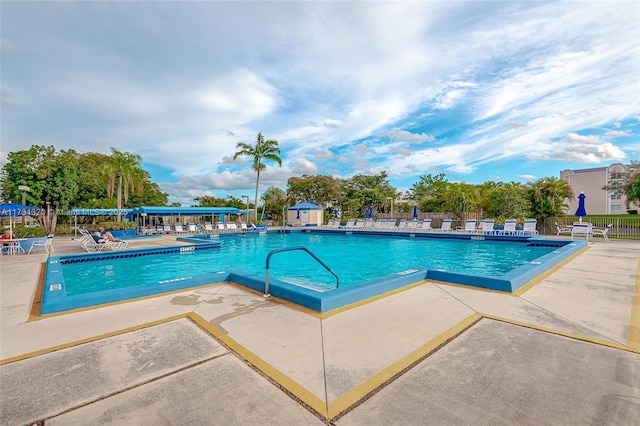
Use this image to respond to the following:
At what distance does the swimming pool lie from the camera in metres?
4.55

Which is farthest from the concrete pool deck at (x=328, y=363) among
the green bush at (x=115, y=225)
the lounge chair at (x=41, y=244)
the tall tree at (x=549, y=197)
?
the tall tree at (x=549, y=197)

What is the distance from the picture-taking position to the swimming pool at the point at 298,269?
14.9ft

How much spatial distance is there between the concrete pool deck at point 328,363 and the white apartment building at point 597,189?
163 feet

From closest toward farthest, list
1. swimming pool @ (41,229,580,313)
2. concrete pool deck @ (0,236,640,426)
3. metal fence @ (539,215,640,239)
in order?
concrete pool deck @ (0,236,640,426)
swimming pool @ (41,229,580,313)
metal fence @ (539,215,640,239)

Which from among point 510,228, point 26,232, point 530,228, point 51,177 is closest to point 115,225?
point 26,232

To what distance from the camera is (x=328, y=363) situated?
98.7 inches

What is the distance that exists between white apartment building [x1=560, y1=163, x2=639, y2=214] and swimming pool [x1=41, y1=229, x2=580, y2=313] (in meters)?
41.7

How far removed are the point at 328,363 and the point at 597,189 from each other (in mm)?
59575

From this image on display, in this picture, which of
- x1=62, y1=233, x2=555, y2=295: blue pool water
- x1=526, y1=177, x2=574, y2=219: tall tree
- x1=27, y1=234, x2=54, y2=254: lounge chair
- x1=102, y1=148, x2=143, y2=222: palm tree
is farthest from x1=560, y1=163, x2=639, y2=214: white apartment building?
x1=27, y1=234, x2=54, y2=254: lounge chair

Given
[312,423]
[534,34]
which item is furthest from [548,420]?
[534,34]

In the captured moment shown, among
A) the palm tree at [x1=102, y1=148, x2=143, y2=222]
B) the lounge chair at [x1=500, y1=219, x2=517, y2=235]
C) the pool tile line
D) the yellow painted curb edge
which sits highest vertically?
the palm tree at [x1=102, y1=148, x2=143, y2=222]

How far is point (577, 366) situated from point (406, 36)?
1113cm

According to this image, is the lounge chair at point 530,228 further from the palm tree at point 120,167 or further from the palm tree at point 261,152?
the palm tree at point 120,167

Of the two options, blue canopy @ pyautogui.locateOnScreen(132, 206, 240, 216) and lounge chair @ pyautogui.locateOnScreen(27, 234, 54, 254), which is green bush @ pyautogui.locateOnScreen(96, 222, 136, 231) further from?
lounge chair @ pyautogui.locateOnScreen(27, 234, 54, 254)
